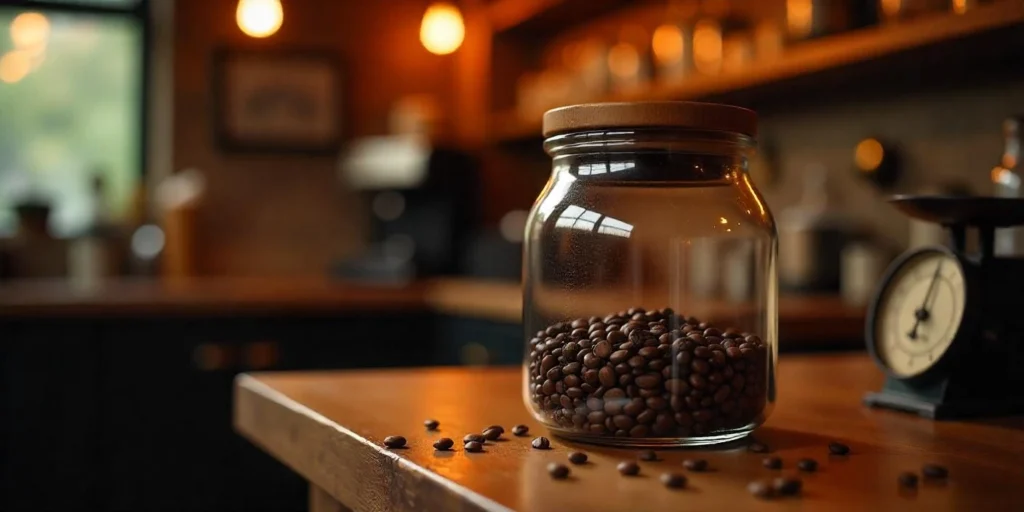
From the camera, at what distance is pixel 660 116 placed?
826 millimetres

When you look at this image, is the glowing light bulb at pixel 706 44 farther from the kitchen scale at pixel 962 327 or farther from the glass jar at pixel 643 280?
the glass jar at pixel 643 280

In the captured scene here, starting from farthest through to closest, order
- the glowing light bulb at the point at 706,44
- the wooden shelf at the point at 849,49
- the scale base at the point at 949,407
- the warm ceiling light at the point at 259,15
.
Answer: the warm ceiling light at the point at 259,15 → the glowing light bulb at the point at 706,44 → the wooden shelf at the point at 849,49 → the scale base at the point at 949,407

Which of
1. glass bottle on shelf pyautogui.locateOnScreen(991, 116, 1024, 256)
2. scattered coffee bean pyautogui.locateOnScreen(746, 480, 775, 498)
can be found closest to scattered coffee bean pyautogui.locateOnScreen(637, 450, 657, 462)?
scattered coffee bean pyautogui.locateOnScreen(746, 480, 775, 498)

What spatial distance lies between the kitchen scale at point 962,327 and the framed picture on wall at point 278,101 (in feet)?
10.9

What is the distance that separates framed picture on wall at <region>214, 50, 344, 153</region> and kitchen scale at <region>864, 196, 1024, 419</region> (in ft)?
10.9

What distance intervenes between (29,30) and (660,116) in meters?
3.69

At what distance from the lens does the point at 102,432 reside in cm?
283

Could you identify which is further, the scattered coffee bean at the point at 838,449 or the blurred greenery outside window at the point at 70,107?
the blurred greenery outside window at the point at 70,107

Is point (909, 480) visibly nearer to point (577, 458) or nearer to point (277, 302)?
point (577, 458)

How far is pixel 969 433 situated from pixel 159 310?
7.95ft

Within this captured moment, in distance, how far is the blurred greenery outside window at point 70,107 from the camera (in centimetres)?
390

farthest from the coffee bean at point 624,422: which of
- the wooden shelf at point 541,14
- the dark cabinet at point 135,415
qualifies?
the wooden shelf at point 541,14

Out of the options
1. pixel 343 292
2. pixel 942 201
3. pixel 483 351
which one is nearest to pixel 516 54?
pixel 343 292

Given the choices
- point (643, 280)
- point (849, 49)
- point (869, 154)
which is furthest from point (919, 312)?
point (869, 154)
